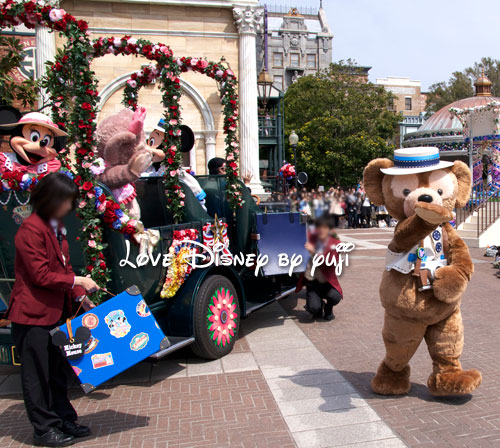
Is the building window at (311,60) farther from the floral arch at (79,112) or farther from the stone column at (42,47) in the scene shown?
the floral arch at (79,112)

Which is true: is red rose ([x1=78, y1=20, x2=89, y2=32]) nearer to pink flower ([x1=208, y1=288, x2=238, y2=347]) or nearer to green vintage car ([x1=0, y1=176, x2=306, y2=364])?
green vintage car ([x1=0, y1=176, x2=306, y2=364])

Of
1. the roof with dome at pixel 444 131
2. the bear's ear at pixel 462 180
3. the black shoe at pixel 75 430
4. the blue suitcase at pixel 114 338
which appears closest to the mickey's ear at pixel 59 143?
the blue suitcase at pixel 114 338

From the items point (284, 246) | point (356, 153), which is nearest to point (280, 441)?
point (284, 246)

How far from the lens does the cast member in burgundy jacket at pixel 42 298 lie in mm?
3227

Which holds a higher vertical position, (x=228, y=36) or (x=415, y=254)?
(x=228, y=36)

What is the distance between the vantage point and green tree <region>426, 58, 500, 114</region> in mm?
50875

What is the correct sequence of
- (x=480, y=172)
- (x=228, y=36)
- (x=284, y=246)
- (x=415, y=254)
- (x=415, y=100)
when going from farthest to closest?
(x=415, y=100) < (x=480, y=172) < (x=228, y=36) < (x=284, y=246) < (x=415, y=254)

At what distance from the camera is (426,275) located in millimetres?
3766

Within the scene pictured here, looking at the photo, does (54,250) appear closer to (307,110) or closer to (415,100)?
(307,110)

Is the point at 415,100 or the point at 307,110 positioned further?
the point at 415,100

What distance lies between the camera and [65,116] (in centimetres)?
467

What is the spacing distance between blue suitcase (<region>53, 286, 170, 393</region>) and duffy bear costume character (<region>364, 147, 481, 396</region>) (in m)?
1.88

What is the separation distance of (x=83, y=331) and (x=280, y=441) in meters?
1.53

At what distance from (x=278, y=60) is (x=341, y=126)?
90.8 ft
